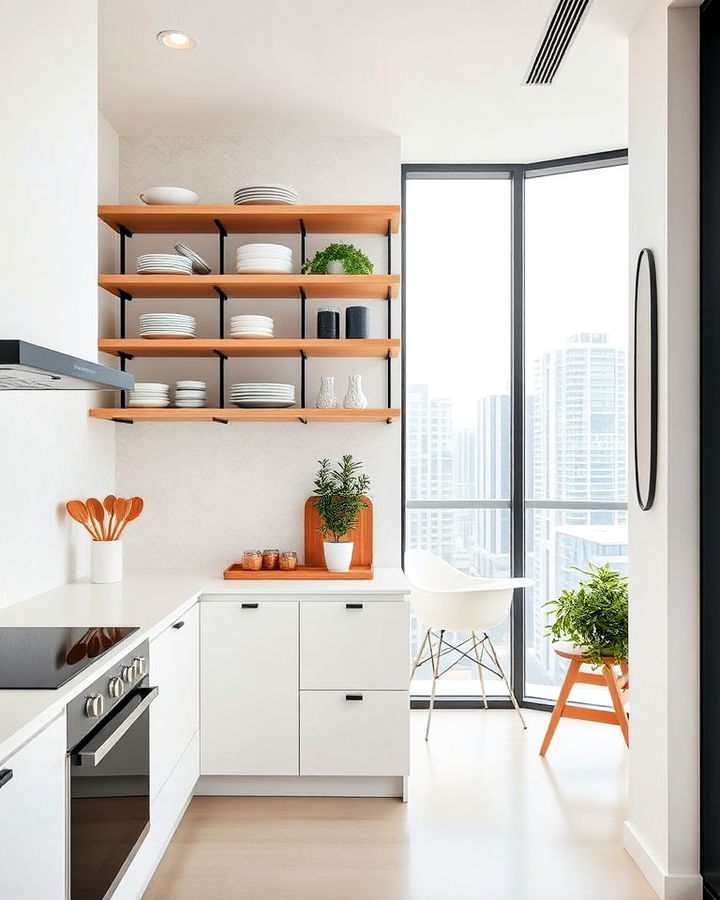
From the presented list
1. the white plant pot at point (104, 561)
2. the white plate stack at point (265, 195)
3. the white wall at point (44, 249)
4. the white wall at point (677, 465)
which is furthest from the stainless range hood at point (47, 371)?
the white wall at point (677, 465)

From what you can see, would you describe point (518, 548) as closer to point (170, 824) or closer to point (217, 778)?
point (217, 778)

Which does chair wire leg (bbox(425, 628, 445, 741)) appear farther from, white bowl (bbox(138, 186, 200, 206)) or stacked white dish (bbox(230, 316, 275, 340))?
white bowl (bbox(138, 186, 200, 206))

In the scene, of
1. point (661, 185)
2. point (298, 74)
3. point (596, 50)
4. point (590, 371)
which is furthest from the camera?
point (590, 371)

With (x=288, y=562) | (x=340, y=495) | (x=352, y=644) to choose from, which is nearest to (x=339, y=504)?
(x=340, y=495)

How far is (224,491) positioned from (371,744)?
51.6 inches

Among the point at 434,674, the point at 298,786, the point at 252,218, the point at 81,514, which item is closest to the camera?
the point at 81,514

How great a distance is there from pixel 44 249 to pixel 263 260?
1.39 meters

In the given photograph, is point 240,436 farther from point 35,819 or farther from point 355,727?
point 35,819

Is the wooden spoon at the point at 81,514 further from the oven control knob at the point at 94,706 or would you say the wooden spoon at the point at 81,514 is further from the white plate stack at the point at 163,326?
the oven control knob at the point at 94,706

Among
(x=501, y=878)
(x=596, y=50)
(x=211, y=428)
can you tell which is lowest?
(x=501, y=878)

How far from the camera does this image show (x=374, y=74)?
3164 mm

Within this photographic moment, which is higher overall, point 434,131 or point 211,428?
point 434,131

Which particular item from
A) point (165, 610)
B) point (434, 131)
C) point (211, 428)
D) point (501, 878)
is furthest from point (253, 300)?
point (501, 878)

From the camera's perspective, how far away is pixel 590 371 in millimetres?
4082
